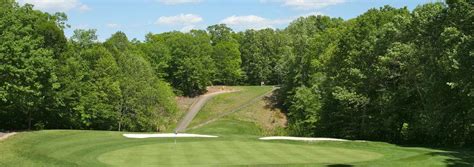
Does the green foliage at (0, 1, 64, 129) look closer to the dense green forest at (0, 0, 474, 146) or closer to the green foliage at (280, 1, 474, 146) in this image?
the dense green forest at (0, 0, 474, 146)

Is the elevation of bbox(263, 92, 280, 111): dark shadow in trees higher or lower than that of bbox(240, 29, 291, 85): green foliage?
lower

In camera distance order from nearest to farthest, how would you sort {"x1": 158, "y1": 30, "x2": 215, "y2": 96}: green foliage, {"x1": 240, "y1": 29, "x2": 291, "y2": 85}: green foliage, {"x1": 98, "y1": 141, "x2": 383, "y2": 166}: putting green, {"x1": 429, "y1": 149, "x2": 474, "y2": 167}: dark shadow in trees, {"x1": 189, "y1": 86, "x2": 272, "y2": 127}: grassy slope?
{"x1": 98, "y1": 141, "x2": 383, "y2": 166}: putting green
{"x1": 429, "y1": 149, "x2": 474, "y2": 167}: dark shadow in trees
{"x1": 189, "y1": 86, "x2": 272, "y2": 127}: grassy slope
{"x1": 158, "y1": 30, "x2": 215, "y2": 96}: green foliage
{"x1": 240, "y1": 29, "x2": 291, "y2": 85}: green foliage

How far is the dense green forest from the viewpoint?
113 ft

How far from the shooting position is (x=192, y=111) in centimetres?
9106

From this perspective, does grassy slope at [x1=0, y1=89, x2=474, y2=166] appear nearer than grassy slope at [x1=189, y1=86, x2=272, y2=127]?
Yes

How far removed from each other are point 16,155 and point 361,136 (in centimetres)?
3194

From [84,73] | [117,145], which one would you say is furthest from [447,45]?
[84,73]

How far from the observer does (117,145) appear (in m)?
30.5

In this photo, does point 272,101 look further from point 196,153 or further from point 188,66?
point 196,153

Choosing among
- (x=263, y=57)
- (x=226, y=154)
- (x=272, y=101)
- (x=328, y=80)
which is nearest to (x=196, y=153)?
(x=226, y=154)

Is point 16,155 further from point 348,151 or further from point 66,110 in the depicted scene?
point 66,110

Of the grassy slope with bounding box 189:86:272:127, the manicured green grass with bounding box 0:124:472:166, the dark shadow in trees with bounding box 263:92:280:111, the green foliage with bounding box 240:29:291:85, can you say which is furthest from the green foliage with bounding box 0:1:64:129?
the green foliage with bounding box 240:29:291:85

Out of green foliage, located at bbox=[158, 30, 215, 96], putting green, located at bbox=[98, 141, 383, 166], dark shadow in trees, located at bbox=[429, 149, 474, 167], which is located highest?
green foliage, located at bbox=[158, 30, 215, 96]

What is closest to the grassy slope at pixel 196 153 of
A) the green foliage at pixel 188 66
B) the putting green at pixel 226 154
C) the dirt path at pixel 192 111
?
the putting green at pixel 226 154
